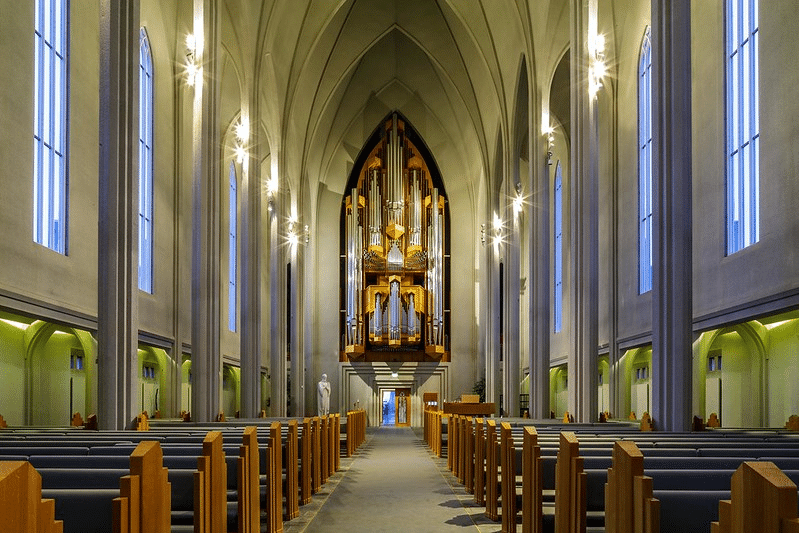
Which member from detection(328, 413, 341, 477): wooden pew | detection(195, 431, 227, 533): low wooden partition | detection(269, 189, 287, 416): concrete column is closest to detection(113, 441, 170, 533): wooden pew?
detection(195, 431, 227, 533): low wooden partition

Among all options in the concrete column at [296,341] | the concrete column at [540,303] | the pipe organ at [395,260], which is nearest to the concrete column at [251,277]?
the concrete column at [540,303]

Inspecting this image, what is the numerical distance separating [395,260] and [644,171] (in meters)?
17.9

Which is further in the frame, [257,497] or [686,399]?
[686,399]

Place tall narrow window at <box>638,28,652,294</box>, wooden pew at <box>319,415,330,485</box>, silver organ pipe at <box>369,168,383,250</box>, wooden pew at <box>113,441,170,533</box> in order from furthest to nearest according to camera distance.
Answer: silver organ pipe at <box>369,168,383,250</box>
tall narrow window at <box>638,28,652,294</box>
wooden pew at <box>319,415,330,485</box>
wooden pew at <box>113,441,170,533</box>

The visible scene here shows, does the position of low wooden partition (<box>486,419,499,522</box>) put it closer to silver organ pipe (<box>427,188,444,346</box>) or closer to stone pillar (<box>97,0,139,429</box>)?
stone pillar (<box>97,0,139,429</box>)

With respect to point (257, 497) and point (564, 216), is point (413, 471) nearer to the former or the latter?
point (257, 497)

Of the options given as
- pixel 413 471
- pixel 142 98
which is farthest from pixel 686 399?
pixel 142 98

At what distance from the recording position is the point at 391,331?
36.6 metres

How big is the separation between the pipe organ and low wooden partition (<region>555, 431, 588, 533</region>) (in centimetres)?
3082

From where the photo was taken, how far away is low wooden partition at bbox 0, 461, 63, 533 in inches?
108

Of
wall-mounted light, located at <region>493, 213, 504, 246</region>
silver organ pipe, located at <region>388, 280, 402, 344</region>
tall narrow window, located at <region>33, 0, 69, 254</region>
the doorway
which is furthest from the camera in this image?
the doorway

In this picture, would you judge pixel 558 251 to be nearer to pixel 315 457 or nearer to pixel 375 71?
pixel 375 71

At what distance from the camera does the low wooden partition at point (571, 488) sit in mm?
5215

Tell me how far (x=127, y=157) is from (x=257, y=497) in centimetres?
621
